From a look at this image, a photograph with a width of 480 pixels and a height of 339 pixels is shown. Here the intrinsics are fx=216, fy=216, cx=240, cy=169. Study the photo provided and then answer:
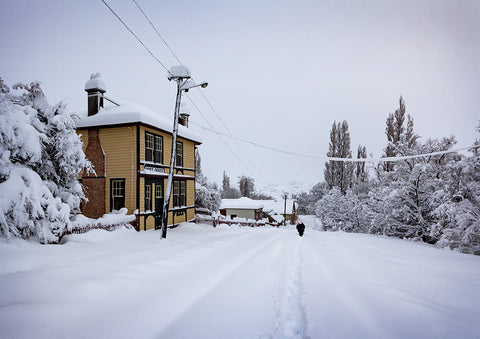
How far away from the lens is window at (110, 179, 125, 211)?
41.9ft

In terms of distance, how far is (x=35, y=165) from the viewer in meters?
7.38

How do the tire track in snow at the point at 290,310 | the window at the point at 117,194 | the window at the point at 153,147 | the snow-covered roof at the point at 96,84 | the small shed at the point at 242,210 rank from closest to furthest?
the tire track in snow at the point at 290,310 < the window at the point at 117,194 < the window at the point at 153,147 < the snow-covered roof at the point at 96,84 < the small shed at the point at 242,210

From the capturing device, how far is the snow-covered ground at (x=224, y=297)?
3016mm

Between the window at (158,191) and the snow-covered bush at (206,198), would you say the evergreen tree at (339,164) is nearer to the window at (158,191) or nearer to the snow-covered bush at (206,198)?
the snow-covered bush at (206,198)

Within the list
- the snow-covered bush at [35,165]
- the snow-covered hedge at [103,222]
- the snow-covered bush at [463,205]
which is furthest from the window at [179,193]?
the snow-covered bush at [463,205]

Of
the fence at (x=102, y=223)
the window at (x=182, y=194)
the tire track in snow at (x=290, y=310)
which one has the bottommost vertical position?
the tire track in snow at (x=290, y=310)

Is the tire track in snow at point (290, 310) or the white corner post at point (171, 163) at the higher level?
the white corner post at point (171, 163)

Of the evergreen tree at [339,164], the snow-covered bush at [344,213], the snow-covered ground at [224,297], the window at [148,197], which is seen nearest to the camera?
the snow-covered ground at [224,297]

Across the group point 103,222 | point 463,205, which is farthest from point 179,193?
point 463,205

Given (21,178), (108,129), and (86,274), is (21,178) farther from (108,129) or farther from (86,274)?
(108,129)

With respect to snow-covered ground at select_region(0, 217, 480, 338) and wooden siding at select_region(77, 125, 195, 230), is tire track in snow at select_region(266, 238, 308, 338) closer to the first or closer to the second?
snow-covered ground at select_region(0, 217, 480, 338)

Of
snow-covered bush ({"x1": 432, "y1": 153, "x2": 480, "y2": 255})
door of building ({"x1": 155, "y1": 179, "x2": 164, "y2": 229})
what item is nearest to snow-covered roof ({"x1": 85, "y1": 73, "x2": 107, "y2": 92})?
door of building ({"x1": 155, "y1": 179, "x2": 164, "y2": 229})

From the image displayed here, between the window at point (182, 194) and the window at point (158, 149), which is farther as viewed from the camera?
the window at point (182, 194)

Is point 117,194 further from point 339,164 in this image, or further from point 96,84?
point 339,164
